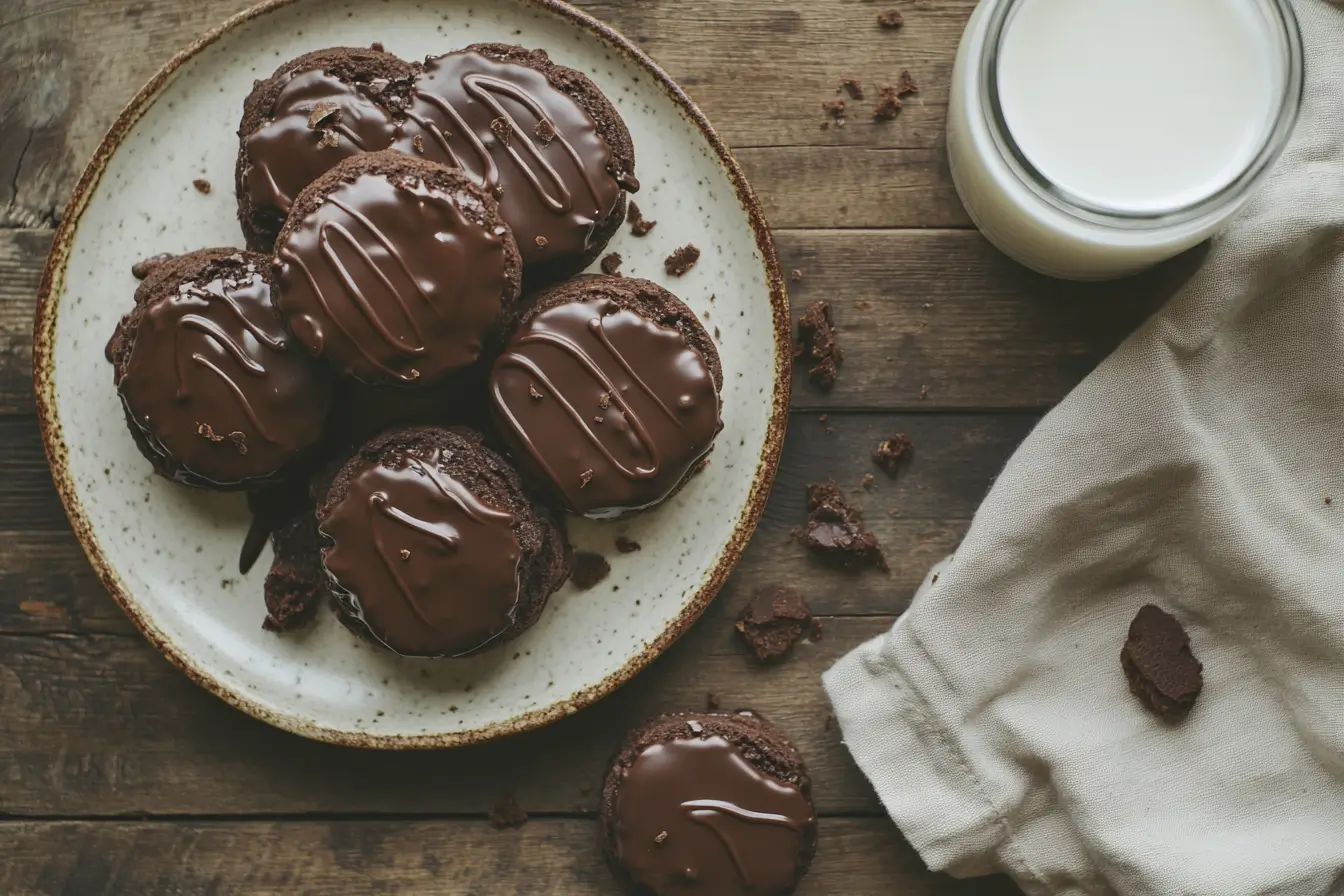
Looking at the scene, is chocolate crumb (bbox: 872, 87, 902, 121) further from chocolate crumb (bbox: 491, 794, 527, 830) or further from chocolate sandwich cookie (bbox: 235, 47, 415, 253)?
chocolate crumb (bbox: 491, 794, 527, 830)

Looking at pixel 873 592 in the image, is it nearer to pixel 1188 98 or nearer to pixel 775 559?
pixel 775 559

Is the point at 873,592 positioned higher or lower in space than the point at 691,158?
lower

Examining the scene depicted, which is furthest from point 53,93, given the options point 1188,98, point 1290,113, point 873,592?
point 1290,113

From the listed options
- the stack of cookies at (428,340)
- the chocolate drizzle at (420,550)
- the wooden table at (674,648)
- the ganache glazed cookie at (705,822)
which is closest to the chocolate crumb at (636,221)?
the stack of cookies at (428,340)

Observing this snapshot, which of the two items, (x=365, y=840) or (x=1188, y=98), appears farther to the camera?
(x=365, y=840)

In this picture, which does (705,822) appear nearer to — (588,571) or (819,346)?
(588,571)

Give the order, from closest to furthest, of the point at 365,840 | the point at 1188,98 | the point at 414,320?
the point at 414,320
the point at 1188,98
the point at 365,840

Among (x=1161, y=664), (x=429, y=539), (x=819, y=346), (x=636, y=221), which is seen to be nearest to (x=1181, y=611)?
(x=1161, y=664)
